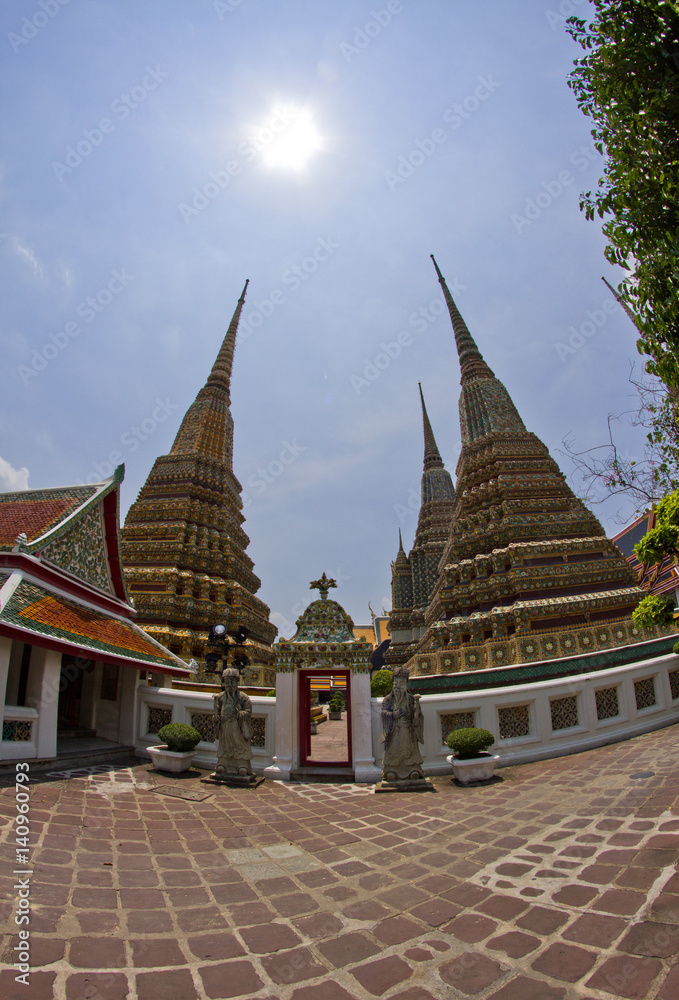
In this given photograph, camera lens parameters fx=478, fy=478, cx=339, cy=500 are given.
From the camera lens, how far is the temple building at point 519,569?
523 inches

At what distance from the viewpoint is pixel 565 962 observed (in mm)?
2529

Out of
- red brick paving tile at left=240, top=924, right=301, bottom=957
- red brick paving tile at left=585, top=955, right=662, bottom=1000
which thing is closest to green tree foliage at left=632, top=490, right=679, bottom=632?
red brick paving tile at left=585, top=955, right=662, bottom=1000

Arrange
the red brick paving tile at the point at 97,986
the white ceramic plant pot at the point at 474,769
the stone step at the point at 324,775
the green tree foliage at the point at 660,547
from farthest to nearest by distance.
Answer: the stone step at the point at 324,775
the green tree foliage at the point at 660,547
the white ceramic plant pot at the point at 474,769
the red brick paving tile at the point at 97,986

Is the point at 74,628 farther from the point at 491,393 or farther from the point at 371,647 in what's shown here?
the point at 491,393

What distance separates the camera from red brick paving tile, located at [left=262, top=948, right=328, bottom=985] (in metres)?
2.59

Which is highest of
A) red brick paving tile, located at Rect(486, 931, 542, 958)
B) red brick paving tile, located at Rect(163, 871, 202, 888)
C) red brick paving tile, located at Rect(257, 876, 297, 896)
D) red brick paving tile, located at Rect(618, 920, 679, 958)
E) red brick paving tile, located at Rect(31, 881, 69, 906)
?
red brick paving tile, located at Rect(618, 920, 679, 958)

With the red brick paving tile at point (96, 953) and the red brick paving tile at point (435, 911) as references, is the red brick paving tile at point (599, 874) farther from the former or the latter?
the red brick paving tile at point (96, 953)

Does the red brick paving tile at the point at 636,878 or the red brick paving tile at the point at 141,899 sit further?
the red brick paving tile at the point at 141,899

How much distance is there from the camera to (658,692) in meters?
9.12

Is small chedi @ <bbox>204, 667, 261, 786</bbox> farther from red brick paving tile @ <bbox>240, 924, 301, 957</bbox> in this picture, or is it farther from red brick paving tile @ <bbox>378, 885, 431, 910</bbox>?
red brick paving tile @ <bbox>240, 924, 301, 957</bbox>

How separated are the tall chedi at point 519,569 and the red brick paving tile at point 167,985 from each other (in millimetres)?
11533

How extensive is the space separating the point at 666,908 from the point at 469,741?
4258 mm

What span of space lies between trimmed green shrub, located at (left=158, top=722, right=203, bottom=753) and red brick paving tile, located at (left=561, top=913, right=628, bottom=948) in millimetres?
6390

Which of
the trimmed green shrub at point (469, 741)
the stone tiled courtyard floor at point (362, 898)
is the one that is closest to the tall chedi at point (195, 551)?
the trimmed green shrub at point (469, 741)
